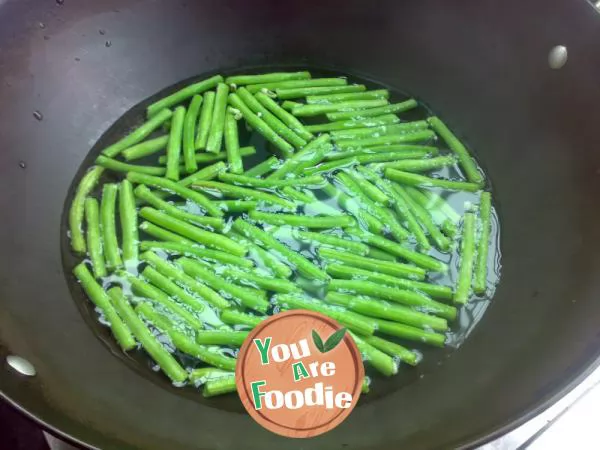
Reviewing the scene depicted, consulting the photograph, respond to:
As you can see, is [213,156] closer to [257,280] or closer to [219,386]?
[257,280]

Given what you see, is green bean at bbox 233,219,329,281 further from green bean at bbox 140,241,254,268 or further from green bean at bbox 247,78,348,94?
green bean at bbox 247,78,348,94

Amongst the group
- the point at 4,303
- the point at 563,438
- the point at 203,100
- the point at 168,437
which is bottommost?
the point at 563,438

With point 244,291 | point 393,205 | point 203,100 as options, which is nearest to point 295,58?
point 203,100

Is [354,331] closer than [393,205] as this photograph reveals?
Yes

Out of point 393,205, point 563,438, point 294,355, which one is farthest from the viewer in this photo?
point 393,205

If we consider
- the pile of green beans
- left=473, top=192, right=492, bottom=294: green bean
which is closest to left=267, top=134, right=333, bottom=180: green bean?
the pile of green beans

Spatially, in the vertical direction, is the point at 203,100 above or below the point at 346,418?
above

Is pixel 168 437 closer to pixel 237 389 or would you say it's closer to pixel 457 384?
pixel 237 389
